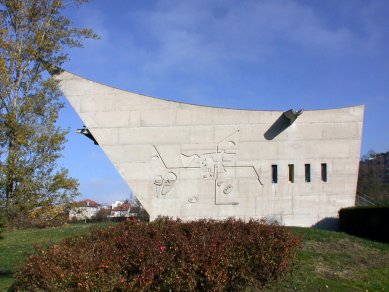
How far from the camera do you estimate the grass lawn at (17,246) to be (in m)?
9.43

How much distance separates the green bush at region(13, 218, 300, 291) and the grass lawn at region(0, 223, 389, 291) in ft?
2.60

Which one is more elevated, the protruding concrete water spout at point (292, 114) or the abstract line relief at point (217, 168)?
the protruding concrete water spout at point (292, 114)

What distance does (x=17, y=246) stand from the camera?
1341cm

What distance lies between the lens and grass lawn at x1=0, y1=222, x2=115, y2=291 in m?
9.43

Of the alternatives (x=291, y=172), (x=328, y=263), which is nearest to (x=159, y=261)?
(x=328, y=263)

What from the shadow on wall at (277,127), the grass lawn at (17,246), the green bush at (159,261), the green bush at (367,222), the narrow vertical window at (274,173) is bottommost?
the grass lawn at (17,246)

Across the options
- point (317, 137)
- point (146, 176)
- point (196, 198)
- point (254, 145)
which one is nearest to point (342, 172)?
point (317, 137)

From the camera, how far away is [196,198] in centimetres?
1780

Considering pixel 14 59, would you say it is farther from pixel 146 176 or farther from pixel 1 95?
pixel 146 176

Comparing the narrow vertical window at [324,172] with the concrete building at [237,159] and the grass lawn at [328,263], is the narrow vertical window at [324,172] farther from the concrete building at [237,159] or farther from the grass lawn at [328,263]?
the grass lawn at [328,263]

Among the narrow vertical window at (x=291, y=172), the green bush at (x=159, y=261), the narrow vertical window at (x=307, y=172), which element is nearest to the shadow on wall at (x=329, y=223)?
the narrow vertical window at (x=307, y=172)

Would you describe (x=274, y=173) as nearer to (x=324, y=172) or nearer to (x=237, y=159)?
(x=237, y=159)

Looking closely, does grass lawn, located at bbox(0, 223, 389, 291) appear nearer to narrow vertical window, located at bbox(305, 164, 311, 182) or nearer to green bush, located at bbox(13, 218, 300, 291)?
green bush, located at bbox(13, 218, 300, 291)

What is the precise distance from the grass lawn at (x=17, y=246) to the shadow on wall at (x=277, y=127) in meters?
7.39
